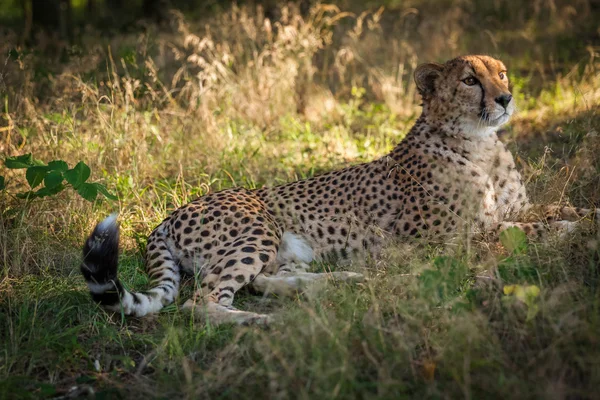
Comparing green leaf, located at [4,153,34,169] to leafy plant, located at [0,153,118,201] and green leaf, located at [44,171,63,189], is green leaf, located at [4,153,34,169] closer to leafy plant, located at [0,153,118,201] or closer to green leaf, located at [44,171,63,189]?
leafy plant, located at [0,153,118,201]

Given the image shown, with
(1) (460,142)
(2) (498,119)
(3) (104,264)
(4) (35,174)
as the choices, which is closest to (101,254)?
(3) (104,264)

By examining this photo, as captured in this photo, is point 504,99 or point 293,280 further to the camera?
point 504,99

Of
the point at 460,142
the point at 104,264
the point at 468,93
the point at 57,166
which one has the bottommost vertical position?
the point at 104,264

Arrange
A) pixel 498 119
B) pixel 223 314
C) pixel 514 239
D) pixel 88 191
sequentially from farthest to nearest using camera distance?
pixel 498 119
pixel 88 191
pixel 223 314
pixel 514 239

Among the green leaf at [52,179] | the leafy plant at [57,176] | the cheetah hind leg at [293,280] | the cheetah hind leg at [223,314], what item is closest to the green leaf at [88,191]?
the leafy plant at [57,176]

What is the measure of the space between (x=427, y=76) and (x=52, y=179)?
2.28m

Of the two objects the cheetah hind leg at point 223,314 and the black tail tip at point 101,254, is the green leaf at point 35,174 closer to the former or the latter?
the black tail tip at point 101,254

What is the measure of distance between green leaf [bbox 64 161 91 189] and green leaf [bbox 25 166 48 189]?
168mm

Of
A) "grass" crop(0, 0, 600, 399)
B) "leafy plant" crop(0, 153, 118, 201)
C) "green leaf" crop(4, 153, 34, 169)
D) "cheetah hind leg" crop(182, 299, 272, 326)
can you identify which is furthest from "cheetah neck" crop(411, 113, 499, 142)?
"green leaf" crop(4, 153, 34, 169)

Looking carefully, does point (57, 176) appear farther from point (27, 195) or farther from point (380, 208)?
point (380, 208)

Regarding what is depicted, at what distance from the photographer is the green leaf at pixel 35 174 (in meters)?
3.83

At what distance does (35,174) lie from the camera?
3893mm

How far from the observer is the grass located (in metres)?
2.52

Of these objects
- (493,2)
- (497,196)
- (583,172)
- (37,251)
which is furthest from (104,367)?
(493,2)
